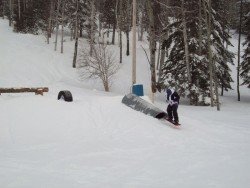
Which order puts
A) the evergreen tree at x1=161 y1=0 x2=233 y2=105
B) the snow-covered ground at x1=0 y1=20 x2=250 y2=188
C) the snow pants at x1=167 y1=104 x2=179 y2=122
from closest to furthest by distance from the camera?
the snow-covered ground at x1=0 y1=20 x2=250 y2=188 → the snow pants at x1=167 y1=104 x2=179 y2=122 → the evergreen tree at x1=161 y1=0 x2=233 y2=105

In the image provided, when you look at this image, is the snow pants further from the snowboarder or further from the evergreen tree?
the evergreen tree

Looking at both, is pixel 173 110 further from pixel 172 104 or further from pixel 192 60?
pixel 192 60

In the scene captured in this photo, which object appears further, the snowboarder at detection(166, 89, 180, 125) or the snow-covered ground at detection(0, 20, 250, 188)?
the snowboarder at detection(166, 89, 180, 125)

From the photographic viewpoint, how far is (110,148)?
35.3 feet

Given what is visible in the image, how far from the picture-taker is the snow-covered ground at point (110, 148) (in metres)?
7.93

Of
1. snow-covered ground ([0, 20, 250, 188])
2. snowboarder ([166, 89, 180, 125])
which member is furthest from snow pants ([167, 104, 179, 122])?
snow-covered ground ([0, 20, 250, 188])

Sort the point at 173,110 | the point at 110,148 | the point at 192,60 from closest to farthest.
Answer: the point at 110,148 → the point at 173,110 → the point at 192,60

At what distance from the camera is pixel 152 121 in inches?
555

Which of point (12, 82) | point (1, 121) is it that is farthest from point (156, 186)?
point (12, 82)

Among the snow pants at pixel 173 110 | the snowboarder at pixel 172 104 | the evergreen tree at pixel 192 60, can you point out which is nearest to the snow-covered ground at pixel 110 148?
the snow pants at pixel 173 110

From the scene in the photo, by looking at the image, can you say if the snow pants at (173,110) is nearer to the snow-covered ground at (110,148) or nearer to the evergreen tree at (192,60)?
the snow-covered ground at (110,148)

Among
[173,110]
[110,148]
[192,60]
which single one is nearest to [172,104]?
[173,110]

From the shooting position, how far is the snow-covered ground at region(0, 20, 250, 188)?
7930mm

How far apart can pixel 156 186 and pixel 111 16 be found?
38123mm
